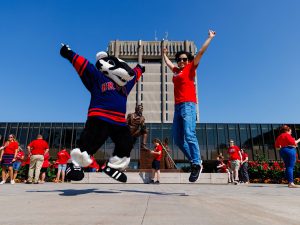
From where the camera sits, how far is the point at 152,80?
75.4m

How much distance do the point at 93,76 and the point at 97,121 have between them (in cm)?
77

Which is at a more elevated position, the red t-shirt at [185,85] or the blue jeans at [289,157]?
the red t-shirt at [185,85]

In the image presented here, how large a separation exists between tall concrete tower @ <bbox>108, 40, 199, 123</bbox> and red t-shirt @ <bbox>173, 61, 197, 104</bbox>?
6635 centimetres

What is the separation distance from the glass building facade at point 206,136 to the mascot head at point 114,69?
34934 millimetres

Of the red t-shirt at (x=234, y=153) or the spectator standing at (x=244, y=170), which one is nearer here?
the red t-shirt at (x=234, y=153)

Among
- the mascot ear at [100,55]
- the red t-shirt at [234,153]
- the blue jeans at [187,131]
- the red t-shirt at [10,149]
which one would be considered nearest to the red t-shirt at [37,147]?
the red t-shirt at [10,149]

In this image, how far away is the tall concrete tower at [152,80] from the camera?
73562 mm

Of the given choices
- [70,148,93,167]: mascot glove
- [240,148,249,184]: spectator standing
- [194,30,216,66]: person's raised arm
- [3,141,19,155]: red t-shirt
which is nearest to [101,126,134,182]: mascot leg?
[70,148,93,167]: mascot glove

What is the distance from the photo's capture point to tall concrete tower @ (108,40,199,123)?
241 feet

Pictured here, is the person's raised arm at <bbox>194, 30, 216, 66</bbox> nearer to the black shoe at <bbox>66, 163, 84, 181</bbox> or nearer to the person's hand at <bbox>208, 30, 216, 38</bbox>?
the person's hand at <bbox>208, 30, 216, 38</bbox>

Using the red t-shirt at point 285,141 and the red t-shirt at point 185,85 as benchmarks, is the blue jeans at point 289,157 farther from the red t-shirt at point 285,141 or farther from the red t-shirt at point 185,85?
the red t-shirt at point 185,85

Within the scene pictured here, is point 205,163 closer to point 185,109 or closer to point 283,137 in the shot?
point 283,137

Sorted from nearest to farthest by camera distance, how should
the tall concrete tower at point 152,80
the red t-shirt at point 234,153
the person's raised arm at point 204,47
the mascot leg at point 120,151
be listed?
the mascot leg at point 120,151 → the person's raised arm at point 204,47 → the red t-shirt at point 234,153 → the tall concrete tower at point 152,80

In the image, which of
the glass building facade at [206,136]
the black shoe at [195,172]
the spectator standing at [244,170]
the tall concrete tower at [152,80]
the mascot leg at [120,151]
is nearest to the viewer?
the black shoe at [195,172]
